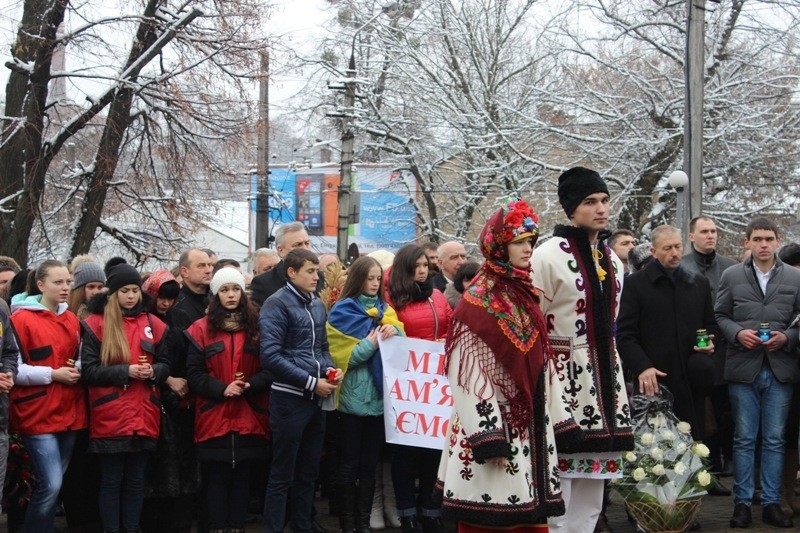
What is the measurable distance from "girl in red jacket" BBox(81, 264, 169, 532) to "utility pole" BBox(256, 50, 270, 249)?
32.2 feet

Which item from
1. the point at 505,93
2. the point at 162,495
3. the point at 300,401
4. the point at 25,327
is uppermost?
the point at 505,93

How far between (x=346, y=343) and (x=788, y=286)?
347 cm

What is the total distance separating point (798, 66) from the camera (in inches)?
915

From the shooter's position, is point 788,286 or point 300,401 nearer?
point 300,401

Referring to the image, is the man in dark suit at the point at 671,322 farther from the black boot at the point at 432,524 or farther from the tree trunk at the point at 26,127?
the tree trunk at the point at 26,127

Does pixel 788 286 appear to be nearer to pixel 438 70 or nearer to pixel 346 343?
pixel 346 343

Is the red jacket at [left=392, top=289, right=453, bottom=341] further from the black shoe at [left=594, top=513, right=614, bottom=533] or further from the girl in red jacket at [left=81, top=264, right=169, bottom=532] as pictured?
the girl in red jacket at [left=81, top=264, right=169, bottom=532]

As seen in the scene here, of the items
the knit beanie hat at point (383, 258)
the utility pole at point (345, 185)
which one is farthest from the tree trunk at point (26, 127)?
the utility pole at point (345, 185)

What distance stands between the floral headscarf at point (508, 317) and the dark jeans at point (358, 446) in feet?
9.80

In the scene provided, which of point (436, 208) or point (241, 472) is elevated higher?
point (436, 208)

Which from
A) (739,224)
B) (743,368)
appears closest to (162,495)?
(743,368)

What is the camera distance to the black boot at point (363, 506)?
8.77 meters

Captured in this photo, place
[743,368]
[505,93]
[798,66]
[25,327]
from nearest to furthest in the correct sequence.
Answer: [25,327], [743,368], [798,66], [505,93]

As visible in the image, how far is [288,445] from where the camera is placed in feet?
26.6
